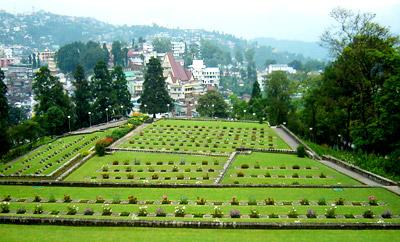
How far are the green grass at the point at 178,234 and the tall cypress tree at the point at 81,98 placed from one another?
43.2m

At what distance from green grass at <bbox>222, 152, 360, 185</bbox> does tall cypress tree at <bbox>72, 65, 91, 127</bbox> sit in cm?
2982

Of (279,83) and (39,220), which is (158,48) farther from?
(39,220)

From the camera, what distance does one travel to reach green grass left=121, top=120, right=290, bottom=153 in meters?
41.5

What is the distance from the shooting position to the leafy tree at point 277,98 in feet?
188

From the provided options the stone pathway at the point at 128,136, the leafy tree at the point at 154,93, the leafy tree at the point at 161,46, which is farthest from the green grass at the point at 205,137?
the leafy tree at the point at 161,46

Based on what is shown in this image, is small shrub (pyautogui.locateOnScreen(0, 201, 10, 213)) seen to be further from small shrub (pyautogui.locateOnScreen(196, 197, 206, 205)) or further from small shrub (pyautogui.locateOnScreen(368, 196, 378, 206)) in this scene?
small shrub (pyautogui.locateOnScreen(368, 196, 378, 206))

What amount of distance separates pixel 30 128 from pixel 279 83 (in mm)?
32374

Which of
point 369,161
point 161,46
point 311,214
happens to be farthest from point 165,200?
point 161,46

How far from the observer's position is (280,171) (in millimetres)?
31703

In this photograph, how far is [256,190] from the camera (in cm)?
2538

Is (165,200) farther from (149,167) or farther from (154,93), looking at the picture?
(154,93)

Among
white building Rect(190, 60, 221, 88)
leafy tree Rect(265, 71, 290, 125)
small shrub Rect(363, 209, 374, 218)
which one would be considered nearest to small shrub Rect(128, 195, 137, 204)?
small shrub Rect(363, 209, 374, 218)

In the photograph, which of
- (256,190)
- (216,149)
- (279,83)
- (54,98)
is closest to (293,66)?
(279,83)

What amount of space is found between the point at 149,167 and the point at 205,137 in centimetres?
1301
